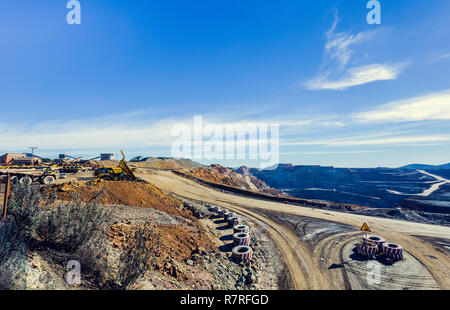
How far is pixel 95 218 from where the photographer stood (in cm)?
1012

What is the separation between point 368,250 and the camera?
15.6m

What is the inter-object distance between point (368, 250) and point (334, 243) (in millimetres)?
3024

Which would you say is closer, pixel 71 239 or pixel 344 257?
pixel 71 239

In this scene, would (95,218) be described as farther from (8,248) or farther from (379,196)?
(379,196)

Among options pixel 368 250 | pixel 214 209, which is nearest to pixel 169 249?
pixel 214 209

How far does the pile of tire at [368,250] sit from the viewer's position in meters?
15.5

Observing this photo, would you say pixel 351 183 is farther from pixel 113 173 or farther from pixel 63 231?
pixel 63 231

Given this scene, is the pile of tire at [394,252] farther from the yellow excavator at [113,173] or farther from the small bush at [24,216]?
the yellow excavator at [113,173]

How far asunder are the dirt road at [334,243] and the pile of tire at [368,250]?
1130mm
